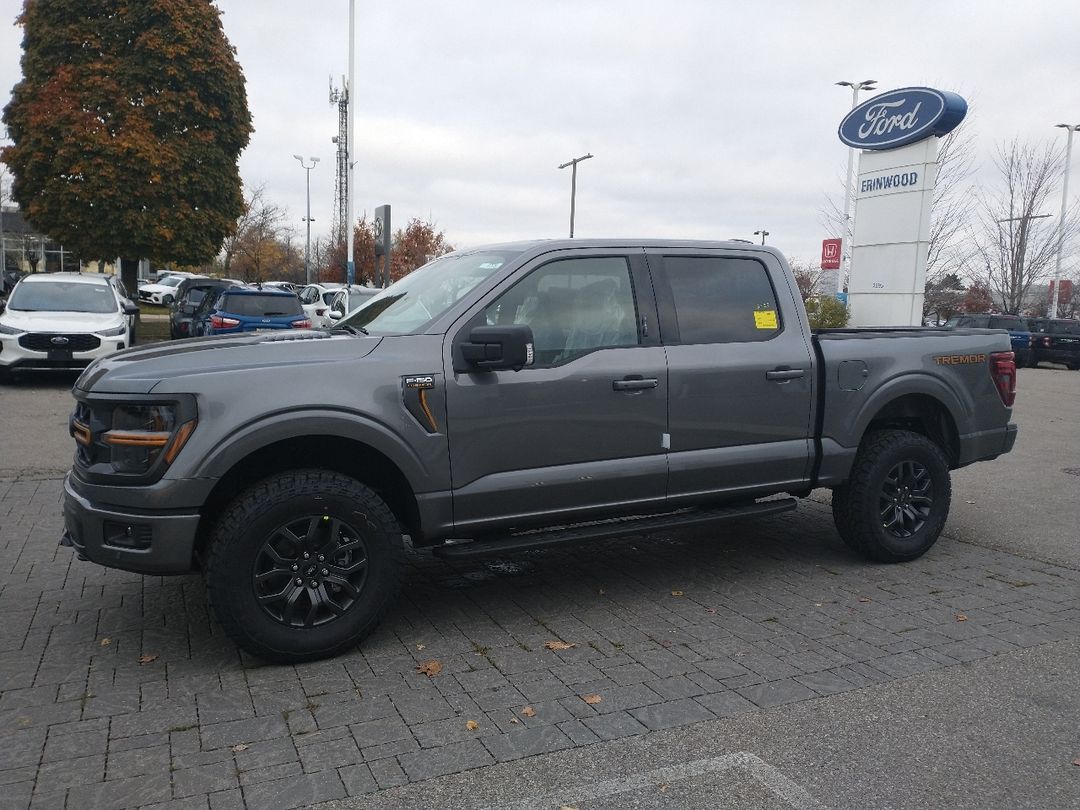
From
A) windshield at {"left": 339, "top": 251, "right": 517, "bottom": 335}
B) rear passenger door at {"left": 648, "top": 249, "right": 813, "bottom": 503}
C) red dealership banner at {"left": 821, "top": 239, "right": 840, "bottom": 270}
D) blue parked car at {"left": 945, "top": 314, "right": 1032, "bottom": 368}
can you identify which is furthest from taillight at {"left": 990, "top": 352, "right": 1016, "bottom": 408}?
blue parked car at {"left": 945, "top": 314, "right": 1032, "bottom": 368}

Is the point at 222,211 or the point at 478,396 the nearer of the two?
the point at 478,396

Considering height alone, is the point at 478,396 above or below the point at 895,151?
below

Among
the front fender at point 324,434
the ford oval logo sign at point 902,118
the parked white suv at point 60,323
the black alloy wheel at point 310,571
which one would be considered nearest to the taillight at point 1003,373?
the front fender at point 324,434

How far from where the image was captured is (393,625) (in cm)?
476

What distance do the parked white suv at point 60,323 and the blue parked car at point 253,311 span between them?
1416 millimetres

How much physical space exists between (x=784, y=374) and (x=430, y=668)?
8.67 ft

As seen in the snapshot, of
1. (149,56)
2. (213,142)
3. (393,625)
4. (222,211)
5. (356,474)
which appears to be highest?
(149,56)

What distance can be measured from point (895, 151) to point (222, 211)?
16.8 meters

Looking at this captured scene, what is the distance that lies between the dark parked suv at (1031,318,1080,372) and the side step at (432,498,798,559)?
2661 cm

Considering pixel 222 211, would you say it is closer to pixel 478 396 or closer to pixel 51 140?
pixel 51 140

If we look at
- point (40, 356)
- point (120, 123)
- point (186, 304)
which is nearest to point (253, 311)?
point (40, 356)

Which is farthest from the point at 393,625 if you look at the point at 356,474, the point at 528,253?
the point at 528,253

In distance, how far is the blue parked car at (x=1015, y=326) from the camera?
2741cm

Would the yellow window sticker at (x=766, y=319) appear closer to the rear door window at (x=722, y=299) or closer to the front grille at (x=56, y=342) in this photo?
the rear door window at (x=722, y=299)
